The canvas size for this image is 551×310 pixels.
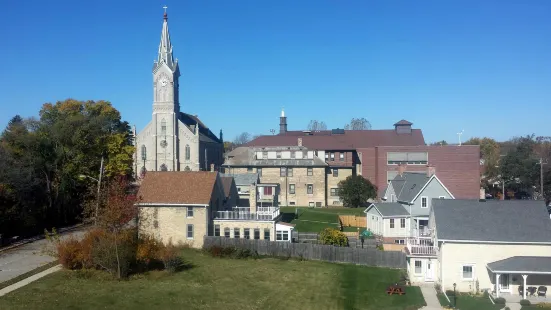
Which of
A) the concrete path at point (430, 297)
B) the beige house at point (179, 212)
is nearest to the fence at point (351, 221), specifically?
the beige house at point (179, 212)

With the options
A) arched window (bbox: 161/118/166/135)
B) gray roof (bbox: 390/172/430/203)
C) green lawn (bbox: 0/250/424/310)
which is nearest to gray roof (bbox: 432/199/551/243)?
green lawn (bbox: 0/250/424/310)

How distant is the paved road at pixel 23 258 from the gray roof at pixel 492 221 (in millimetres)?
25766

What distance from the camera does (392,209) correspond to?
148 feet

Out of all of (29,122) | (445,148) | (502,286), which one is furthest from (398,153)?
(29,122)

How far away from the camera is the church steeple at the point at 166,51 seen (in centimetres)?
8388

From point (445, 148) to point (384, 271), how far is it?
119 feet

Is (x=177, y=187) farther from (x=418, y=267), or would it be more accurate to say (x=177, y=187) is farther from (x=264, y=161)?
(x=264, y=161)

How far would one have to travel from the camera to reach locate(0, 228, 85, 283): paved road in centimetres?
3119

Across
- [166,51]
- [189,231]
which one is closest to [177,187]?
[189,231]

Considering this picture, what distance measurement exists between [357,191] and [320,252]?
90.0 feet

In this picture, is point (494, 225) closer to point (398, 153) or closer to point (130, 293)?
point (130, 293)

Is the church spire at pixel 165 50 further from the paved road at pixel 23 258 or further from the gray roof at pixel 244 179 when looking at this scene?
the paved road at pixel 23 258

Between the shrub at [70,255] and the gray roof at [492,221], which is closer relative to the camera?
the gray roof at [492,221]

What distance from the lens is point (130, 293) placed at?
91.0ft
